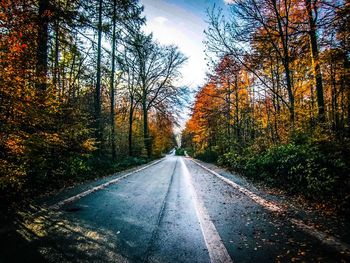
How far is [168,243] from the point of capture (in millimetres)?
4094

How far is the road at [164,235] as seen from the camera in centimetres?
358

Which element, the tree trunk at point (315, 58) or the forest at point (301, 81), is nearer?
the forest at point (301, 81)

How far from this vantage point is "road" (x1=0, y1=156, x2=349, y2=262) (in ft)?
11.8

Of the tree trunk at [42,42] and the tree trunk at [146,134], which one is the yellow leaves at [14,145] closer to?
the tree trunk at [42,42]

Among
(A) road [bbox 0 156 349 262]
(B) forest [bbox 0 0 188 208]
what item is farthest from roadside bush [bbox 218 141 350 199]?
A: (B) forest [bbox 0 0 188 208]

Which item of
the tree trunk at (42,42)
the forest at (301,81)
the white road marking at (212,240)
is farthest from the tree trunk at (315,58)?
the tree trunk at (42,42)

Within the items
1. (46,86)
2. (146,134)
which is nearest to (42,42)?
(46,86)

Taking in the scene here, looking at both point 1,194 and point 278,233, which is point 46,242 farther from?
point 278,233

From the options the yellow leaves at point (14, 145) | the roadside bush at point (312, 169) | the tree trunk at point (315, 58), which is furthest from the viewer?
the tree trunk at point (315, 58)

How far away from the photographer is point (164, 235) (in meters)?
4.48

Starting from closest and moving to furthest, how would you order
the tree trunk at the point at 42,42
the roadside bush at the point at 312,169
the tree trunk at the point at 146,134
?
1. the roadside bush at the point at 312,169
2. the tree trunk at the point at 42,42
3. the tree trunk at the point at 146,134

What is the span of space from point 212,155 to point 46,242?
27480 mm

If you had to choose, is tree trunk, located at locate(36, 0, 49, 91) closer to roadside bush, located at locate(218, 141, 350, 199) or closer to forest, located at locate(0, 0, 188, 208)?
forest, located at locate(0, 0, 188, 208)

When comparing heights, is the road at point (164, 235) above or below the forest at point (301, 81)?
below
